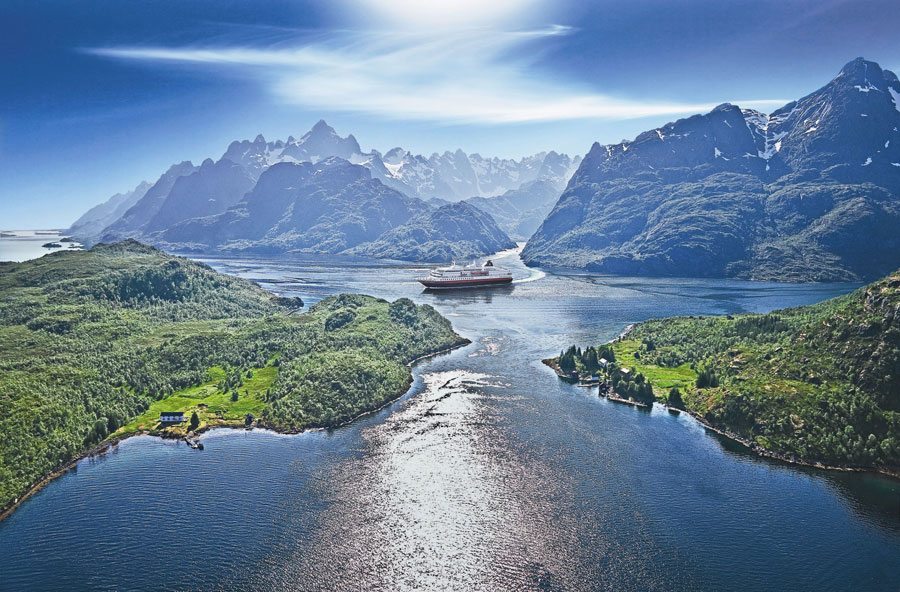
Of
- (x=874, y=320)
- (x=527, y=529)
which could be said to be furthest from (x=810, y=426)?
(x=527, y=529)

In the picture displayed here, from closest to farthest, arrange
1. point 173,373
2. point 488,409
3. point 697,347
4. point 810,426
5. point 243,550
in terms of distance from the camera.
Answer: point 243,550 → point 810,426 → point 488,409 → point 173,373 → point 697,347

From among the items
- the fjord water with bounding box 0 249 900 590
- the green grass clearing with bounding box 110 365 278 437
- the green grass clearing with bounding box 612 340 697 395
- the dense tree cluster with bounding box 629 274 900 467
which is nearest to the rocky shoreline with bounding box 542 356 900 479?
the dense tree cluster with bounding box 629 274 900 467

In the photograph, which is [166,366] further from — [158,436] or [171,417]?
[158,436]

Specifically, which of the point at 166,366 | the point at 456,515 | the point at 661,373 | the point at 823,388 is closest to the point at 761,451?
the point at 823,388

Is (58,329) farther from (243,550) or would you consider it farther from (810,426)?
(810,426)

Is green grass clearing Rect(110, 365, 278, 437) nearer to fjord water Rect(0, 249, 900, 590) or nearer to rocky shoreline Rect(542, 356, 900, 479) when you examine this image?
fjord water Rect(0, 249, 900, 590)

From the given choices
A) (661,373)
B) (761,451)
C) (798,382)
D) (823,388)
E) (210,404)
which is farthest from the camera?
(661,373)

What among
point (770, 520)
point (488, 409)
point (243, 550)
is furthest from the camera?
point (488, 409)

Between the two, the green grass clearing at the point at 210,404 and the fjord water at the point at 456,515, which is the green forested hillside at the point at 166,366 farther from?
the fjord water at the point at 456,515
